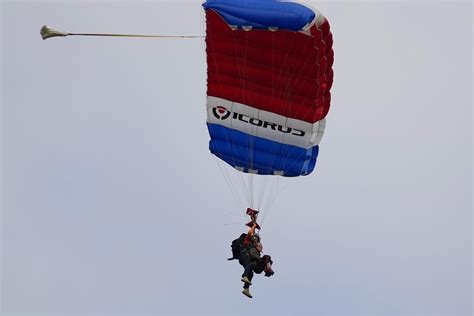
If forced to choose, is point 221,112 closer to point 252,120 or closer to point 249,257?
point 252,120

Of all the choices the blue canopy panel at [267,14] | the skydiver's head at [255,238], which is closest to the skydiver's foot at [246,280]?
the skydiver's head at [255,238]

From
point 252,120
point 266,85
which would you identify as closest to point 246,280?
point 252,120

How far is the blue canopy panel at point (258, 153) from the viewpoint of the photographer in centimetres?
3634

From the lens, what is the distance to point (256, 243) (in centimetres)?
3450

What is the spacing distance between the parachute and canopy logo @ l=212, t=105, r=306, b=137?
0.06ft

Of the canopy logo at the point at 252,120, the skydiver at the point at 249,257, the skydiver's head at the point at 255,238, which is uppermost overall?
the canopy logo at the point at 252,120

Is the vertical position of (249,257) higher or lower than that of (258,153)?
lower

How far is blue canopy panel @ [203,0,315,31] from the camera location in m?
33.4

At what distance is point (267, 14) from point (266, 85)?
101 inches

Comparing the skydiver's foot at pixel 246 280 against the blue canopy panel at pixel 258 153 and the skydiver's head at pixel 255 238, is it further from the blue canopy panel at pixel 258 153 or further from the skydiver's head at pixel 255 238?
the blue canopy panel at pixel 258 153

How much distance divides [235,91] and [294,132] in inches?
70.9

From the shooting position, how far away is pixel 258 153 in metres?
36.6

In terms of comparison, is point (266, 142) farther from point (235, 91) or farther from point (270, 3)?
point (270, 3)

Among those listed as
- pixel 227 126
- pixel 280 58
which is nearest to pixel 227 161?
pixel 227 126
